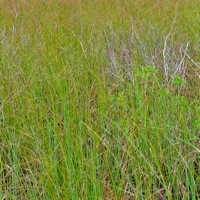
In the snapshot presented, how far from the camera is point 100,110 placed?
155 cm

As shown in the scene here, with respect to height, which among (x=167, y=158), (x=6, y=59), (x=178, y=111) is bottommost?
(x=167, y=158)

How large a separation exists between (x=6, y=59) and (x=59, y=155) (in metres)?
0.90

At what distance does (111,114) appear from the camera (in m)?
1.58

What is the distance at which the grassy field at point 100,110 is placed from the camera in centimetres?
122

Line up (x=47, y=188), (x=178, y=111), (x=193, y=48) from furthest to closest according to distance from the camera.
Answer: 1. (x=193, y=48)
2. (x=178, y=111)
3. (x=47, y=188)

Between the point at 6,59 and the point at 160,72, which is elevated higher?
the point at 6,59

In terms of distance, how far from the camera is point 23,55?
2184mm

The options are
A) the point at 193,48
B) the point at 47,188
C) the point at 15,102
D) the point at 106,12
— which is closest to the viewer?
the point at 47,188

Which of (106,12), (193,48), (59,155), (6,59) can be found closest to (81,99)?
(59,155)

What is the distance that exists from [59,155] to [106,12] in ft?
7.52

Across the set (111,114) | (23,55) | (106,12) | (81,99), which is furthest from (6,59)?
(106,12)

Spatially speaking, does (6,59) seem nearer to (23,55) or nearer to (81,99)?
(23,55)

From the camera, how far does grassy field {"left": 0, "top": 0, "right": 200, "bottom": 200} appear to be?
1217mm

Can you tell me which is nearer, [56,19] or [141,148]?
[141,148]
